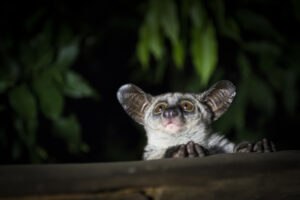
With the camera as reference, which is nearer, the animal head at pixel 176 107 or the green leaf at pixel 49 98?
the animal head at pixel 176 107

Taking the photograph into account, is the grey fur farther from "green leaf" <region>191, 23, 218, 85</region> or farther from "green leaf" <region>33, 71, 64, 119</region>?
"green leaf" <region>33, 71, 64, 119</region>

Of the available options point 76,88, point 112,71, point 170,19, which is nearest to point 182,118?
point 170,19

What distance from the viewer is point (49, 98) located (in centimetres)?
400

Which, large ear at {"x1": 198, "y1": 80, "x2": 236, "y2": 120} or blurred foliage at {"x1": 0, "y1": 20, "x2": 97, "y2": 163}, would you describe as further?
blurred foliage at {"x1": 0, "y1": 20, "x2": 97, "y2": 163}

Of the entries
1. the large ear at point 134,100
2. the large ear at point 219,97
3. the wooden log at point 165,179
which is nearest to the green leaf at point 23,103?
the large ear at point 134,100

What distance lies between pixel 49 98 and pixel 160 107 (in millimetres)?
661

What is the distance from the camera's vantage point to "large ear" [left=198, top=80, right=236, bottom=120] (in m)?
3.64

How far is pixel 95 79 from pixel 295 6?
2.16m

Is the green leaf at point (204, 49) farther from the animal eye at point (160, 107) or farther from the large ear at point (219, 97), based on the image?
the animal eye at point (160, 107)

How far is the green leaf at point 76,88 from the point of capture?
4.16m

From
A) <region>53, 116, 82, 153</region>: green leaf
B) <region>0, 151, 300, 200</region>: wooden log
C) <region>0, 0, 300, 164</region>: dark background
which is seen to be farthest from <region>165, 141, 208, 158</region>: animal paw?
<region>53, 116, 82, 153</region>: green leaf

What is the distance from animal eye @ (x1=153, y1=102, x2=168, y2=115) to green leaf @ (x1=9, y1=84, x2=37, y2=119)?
27.7 inches

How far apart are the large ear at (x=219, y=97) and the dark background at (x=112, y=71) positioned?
16.4 inches

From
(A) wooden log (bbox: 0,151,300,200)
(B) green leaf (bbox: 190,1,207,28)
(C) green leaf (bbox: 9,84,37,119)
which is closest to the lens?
(A) wooden log (bbox: 0,151,300,200)
